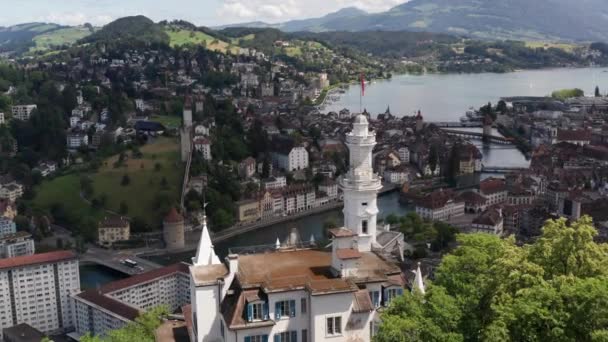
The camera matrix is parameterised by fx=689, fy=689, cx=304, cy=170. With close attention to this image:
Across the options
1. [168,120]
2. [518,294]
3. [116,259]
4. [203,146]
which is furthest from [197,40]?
[518,294]

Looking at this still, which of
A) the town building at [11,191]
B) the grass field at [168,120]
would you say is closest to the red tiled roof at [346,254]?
the town building at [11,191]

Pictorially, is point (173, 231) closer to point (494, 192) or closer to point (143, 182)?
point (143, 182)

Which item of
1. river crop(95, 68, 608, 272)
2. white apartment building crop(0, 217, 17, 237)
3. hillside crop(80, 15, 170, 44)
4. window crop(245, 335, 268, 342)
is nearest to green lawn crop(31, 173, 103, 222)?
white apartment building crop(0, 217, 17, 237)

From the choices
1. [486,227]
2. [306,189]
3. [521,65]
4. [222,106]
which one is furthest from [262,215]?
[521,65]

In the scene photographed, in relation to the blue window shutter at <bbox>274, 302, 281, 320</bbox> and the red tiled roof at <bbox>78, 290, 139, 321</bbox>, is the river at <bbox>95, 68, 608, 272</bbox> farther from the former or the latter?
the blue window shutter at <bbox>274, 302, 281, 320</bbox>

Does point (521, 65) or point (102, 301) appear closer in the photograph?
point (102, 301)

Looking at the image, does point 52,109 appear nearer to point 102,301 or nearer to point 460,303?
point 102,301

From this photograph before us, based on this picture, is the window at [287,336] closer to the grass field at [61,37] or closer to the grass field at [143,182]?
the grass field at [143,182]
